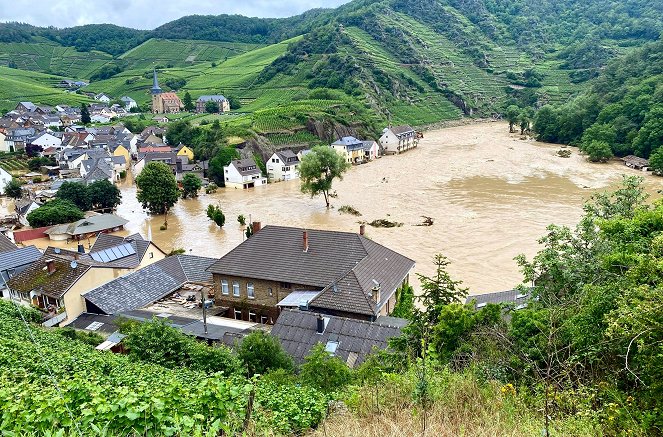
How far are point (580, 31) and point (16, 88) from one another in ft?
502

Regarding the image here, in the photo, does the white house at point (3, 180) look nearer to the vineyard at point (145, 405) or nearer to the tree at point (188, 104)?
the vineyard at point (145, 405)

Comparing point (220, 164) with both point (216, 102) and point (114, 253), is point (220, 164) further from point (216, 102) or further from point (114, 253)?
point (216, 102)

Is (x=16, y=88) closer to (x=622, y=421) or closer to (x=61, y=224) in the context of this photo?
(x=61, y=224)

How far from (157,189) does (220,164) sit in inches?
655

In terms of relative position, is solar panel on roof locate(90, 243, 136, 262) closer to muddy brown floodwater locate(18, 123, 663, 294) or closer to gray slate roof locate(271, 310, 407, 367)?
muddy brown floodwater locate(18, 123, 663, 294)

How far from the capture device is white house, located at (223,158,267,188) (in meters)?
61.1

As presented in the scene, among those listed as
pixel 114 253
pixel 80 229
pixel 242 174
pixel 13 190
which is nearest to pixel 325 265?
pixel 114 253

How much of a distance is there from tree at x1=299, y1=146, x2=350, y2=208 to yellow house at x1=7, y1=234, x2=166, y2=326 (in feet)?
75.4

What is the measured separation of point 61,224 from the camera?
4166 cm

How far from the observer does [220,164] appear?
6272cm

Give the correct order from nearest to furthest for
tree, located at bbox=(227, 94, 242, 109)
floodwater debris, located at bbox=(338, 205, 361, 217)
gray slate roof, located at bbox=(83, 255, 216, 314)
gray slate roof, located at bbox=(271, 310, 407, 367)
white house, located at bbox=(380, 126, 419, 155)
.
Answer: gray slate roof, located at bbox=(271, 310, 407, 367), gray slate roof, located at bbox=(83, 255, 216, 314), floodwater debris, located at bbox=(338, 205, 361, 217), white house, located at bbox=(380, 126, 419, 155), tree, located at bbox=(227, 94, 242, 109)

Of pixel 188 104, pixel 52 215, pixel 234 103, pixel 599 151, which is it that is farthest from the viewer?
pixel 188 104

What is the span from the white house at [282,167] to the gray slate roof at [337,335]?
4843 cm

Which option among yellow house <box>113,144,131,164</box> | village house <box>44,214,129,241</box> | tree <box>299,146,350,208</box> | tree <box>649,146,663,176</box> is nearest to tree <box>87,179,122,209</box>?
village house <box>44,214,129,241</box>
